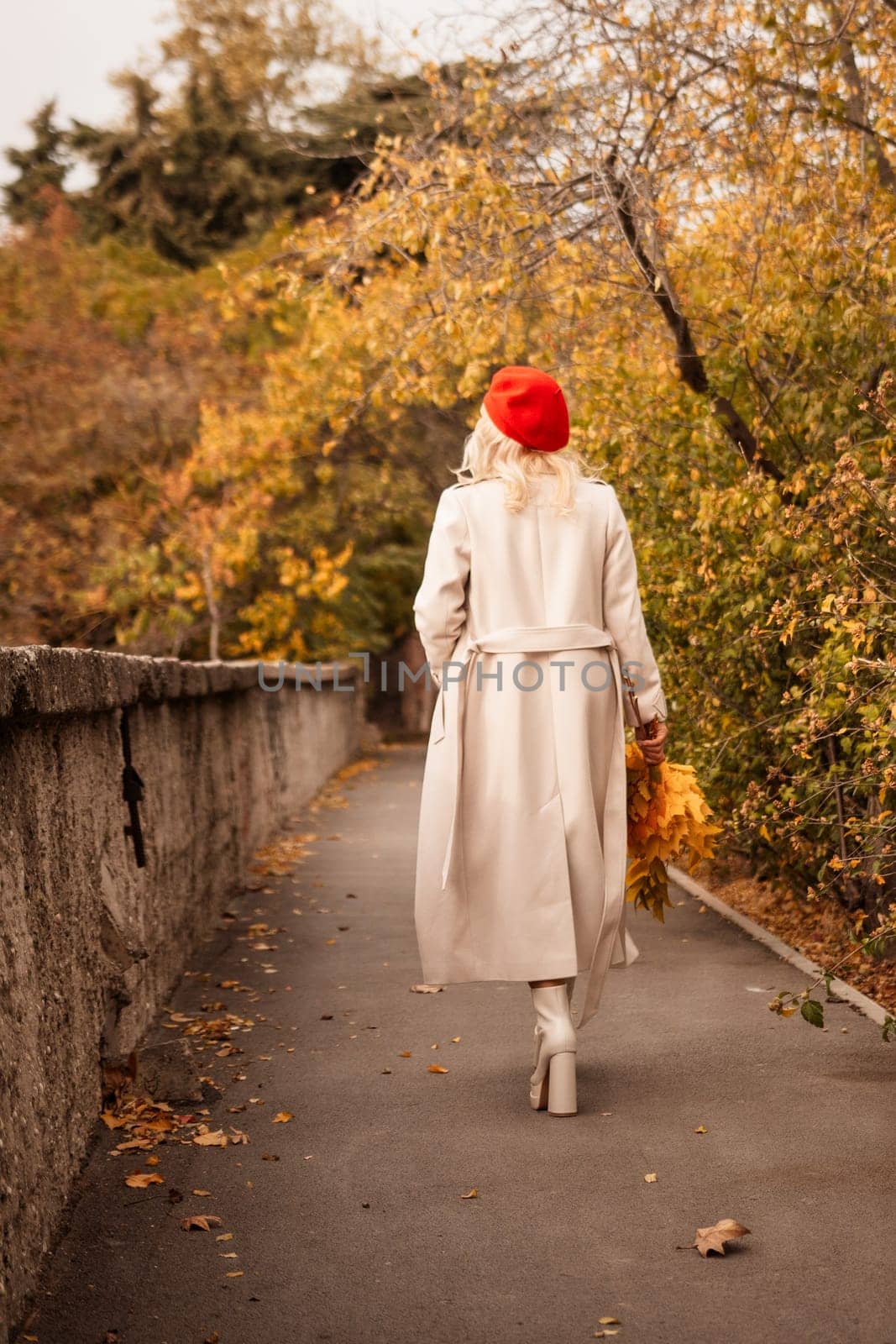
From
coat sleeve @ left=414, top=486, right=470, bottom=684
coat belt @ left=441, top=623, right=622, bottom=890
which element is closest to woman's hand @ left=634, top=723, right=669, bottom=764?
coat belt @ left=441, top=623, right=622, bottom=890

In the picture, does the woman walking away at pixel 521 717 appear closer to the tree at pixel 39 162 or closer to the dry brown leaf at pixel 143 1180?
the dry brown leaf at pixel 143 1180

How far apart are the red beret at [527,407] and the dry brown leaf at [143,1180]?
2.46m

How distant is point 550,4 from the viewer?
27.7ft

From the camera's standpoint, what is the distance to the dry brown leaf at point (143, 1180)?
406 cm

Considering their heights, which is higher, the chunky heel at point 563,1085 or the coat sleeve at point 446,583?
the coat sleeve at point 446,583

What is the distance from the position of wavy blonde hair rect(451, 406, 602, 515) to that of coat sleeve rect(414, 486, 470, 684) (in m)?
0.15

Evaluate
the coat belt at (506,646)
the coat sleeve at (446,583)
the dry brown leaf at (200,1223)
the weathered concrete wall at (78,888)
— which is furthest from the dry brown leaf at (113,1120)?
the coat sleeve at (446,583)

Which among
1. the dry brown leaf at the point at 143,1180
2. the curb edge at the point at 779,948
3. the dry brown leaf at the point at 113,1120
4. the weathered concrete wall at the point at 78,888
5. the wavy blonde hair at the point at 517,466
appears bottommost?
the curb edge at the point at 779,948

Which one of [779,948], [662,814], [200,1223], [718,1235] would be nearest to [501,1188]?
[718,1235]

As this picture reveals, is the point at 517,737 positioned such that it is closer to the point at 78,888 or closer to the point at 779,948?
the point at 78,888

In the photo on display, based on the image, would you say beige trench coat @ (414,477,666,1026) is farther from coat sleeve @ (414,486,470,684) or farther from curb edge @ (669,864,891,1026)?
curb edge @ (669,864,891,1026)

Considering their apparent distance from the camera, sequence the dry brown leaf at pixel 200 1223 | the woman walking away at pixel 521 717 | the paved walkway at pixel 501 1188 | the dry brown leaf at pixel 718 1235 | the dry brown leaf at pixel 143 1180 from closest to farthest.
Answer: the paved walkway at pixel 501 1188
the dry brown leaf at pixel 718 1235
the dry brown leaf at pixel 200 1223
the dry brown leaf at pixel 143 1180
the woman walking away at pixel 521 717

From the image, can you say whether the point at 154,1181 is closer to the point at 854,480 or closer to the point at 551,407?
the point at 551,407

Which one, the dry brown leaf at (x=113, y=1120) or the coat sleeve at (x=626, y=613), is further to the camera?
the coat sleeve at (x=626, y=613)
